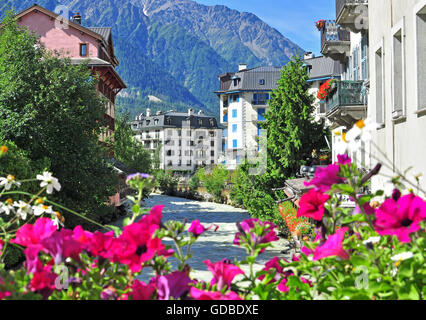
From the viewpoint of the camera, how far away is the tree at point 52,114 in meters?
16.3

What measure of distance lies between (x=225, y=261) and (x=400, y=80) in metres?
8.47

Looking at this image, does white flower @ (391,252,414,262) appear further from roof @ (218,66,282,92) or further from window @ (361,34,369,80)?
roof @ (218,66,282,92)

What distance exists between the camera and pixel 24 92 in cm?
1659

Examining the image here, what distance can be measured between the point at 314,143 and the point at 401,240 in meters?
21.3

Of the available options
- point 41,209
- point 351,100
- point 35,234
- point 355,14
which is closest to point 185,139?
point 351,100

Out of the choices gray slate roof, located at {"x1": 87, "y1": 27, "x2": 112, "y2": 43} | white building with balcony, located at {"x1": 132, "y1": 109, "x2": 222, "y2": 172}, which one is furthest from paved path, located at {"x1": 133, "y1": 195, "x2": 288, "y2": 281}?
white building with balcony, located at {"x1": 132, "y1": 109, "x2": 222, "y2": 172}

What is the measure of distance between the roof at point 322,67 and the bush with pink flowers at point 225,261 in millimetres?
54121

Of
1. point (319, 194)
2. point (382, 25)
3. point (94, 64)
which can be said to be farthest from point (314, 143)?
point (319, 194)

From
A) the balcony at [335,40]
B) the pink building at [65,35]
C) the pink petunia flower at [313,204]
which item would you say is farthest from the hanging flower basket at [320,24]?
the pink petunia flower at [313,204]

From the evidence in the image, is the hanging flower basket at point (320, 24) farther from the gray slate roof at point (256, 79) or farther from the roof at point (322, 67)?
the gray slate roof at point (256, 79)

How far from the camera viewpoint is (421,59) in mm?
7547

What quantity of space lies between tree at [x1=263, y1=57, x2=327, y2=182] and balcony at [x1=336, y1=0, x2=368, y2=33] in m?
7.33

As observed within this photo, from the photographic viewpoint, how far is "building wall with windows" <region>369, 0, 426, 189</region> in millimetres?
7547
